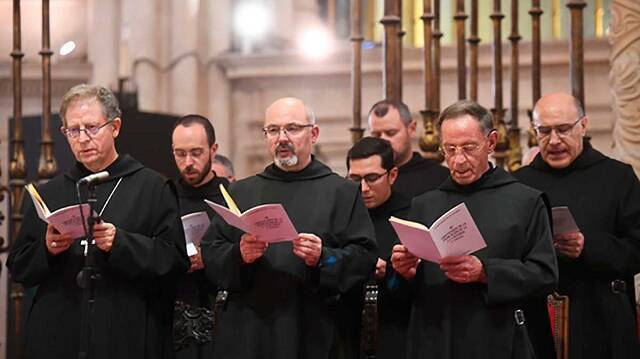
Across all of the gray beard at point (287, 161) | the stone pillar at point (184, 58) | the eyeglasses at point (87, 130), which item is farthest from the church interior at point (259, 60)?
the eyeglasses at point (87, 130)

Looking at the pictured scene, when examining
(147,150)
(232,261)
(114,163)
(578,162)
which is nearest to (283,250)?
(232,261)

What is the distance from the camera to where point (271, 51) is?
35.0ft

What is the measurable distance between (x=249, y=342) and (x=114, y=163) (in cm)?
94

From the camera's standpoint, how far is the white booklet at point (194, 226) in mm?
5805

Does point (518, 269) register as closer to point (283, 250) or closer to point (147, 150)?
point (283, 250)

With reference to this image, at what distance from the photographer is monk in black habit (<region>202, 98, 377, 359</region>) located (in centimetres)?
494

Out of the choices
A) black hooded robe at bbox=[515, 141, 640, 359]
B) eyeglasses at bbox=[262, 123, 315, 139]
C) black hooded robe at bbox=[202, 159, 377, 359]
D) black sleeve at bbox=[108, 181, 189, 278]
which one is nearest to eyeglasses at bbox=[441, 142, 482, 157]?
black hooded robe at bbox=[202, 159, 377, 359]

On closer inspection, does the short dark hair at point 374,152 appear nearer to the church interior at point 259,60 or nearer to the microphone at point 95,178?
the microphone at point 95,178

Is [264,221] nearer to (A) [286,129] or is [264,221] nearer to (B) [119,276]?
(A) [286,129]

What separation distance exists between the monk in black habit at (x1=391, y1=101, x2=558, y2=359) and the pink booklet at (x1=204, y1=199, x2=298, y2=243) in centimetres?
44

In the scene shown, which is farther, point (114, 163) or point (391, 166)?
point (391, 166)

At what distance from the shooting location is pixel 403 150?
6.57 meters

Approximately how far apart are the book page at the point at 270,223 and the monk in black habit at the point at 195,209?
0.90 m

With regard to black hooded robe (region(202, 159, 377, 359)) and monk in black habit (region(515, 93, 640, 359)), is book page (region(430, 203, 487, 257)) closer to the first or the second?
black hooded robe (region(202, 159, 377, 359))
